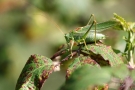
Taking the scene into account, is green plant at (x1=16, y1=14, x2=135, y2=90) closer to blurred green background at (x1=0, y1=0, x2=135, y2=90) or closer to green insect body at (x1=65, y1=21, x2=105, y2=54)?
green insect body at (x1=65, y1=21, x2=105, y2=54)

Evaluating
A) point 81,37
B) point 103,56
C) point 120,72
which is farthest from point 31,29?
point 120,72

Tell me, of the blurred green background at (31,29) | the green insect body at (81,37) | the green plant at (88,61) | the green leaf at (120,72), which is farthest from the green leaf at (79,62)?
the blurred green background at (31,29)

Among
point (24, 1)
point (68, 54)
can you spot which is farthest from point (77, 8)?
point (68, 54)

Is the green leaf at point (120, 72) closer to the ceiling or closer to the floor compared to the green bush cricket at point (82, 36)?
closer to the floor

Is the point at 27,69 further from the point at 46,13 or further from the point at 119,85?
the point at 46,13

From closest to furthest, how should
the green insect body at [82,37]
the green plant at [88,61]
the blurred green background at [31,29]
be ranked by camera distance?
the green plant at [88,61] → the green insect body at [82,37] → the blurred green background at [31,29]

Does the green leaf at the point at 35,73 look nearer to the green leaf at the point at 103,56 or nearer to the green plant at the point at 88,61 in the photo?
the green plant at the point at 88,61

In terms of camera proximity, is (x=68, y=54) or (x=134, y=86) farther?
(x=68, y=54)
